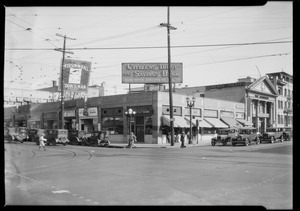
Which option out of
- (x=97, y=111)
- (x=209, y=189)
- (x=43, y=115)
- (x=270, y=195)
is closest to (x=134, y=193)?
(x=209, y=189)

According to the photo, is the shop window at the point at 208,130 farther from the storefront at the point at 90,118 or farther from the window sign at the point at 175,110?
the storefront at the point at 90,118

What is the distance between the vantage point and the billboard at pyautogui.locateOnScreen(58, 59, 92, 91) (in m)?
8.44

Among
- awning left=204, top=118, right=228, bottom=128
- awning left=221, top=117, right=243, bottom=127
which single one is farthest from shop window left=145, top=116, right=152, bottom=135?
awning left=221, top=117, right=243, bottom=127

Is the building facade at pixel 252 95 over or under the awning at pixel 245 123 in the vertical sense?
over

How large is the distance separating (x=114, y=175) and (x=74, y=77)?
382cm

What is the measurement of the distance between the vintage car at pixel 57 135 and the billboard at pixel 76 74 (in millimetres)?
12407

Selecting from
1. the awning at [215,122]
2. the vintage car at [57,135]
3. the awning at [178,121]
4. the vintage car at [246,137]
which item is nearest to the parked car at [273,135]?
the vintage car at [246,137]

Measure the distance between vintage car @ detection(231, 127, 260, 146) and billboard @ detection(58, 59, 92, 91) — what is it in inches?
937

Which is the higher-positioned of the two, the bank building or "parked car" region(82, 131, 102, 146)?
the bank building

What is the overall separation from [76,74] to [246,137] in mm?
24684

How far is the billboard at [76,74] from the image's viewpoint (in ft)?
27.7

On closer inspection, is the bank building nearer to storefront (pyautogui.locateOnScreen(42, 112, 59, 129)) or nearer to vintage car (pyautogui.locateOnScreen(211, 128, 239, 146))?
storefront (pyautogui.locateOnScreen(42, 112, 59, 129))

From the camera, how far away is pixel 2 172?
4.21 metres
